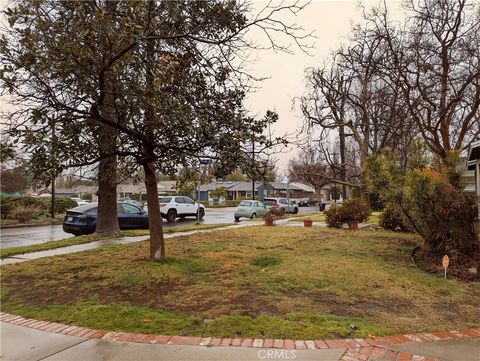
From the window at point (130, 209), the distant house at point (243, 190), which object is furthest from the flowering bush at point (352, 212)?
the distant house at point (243, 190)

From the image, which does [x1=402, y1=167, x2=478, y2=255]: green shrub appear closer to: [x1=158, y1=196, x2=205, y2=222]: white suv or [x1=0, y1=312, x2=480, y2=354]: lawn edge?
[x1=0, y1=312, x2=480, y2=354]: lawn edge

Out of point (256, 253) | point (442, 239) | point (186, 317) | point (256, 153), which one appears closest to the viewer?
point (186, 317)

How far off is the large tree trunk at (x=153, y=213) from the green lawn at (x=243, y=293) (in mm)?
303

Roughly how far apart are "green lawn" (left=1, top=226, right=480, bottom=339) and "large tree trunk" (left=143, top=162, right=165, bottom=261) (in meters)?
0.30

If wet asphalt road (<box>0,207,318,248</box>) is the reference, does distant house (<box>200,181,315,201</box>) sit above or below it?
above

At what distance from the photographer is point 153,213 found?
790cm

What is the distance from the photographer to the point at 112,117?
7020 mm

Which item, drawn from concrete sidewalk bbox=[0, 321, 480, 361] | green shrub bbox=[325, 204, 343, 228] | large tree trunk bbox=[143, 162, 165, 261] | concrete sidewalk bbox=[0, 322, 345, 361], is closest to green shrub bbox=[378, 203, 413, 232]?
green shrub bbox=[325, 204, 343, 228]

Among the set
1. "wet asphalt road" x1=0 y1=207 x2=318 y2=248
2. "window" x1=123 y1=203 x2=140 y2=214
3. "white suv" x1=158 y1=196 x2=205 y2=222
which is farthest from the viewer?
"white suv" x1=158 y1=196 x2=205 y2=222

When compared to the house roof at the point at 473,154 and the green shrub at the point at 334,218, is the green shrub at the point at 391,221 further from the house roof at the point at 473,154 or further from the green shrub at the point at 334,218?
the house roof at the point at 473,154

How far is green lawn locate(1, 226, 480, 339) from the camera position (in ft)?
15.0

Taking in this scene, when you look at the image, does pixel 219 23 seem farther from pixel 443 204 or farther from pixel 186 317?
pixel 443 204

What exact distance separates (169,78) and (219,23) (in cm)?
125

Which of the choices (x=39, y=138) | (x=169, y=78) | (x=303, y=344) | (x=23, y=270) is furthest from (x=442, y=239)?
(x=23, y=270)
